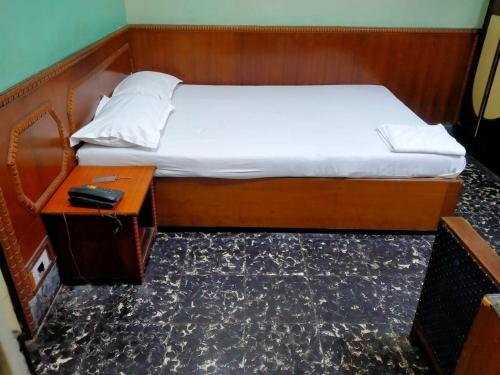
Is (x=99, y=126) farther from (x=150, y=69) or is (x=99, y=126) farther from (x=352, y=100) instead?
(x=352, y=100)

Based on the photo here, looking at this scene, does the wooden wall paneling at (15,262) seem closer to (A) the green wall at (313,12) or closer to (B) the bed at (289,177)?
(B) the bed at (289,177)

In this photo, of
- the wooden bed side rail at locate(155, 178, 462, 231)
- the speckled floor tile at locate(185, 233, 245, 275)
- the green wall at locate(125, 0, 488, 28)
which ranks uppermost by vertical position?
the green wall at locate(125, 0, 488, 28)

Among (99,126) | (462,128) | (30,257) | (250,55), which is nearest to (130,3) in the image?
(250,55)

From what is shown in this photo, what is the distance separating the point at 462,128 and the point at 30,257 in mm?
3558

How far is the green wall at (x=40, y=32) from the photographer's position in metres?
1.55

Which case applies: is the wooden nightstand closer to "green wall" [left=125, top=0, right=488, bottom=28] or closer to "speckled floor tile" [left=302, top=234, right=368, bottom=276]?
"speckled floor tile" [left=302, top=234, right=368, bottom=276]

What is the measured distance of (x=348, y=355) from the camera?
1.65m

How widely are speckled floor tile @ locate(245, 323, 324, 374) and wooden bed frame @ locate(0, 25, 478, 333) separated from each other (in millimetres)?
746

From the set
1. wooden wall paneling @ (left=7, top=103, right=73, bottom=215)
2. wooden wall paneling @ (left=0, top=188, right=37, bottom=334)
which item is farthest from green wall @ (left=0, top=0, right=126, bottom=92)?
wooden wall paneling @ (left=0, top=188, right=37, bottom=334)

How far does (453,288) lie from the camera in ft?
4.56

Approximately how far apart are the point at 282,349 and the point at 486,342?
0.88 metres

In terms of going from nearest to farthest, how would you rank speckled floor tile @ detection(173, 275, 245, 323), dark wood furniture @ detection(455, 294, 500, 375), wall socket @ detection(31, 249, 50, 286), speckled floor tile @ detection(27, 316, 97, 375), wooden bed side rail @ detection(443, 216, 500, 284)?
1. dark wood furniture @ detection(455, 294, 500, 375)
2. wooden bed side rail @ detection(443, 216, 500, 284)
3. speckled floor tile @ detection(27, 316, 97, 375)
4. wall socket @ detection(31, 249, 50, 286)
5. speckled floor tile @ detection(173, 275, 245, 323)

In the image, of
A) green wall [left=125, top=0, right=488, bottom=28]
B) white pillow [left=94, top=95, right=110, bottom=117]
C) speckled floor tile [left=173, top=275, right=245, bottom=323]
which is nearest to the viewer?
speckled floor tile [left=173, top=275, right=245, bottom=323]

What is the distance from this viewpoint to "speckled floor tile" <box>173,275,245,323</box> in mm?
1824
